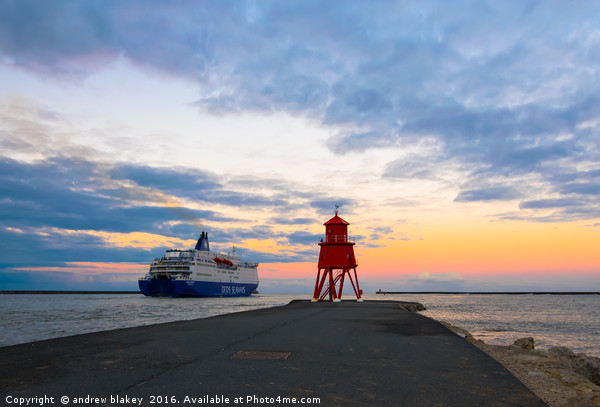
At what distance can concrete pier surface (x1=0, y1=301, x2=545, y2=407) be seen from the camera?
532cm

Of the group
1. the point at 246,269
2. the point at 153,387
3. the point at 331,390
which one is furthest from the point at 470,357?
the point at 246,269

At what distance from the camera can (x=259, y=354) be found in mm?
8648

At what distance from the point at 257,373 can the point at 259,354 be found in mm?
1961

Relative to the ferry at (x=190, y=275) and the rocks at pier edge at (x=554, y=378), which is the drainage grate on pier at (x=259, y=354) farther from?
the ferry at (x=190, y=275)

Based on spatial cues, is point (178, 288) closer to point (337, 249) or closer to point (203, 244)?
point (203, 244)

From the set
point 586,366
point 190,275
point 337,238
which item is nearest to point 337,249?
point 337,238

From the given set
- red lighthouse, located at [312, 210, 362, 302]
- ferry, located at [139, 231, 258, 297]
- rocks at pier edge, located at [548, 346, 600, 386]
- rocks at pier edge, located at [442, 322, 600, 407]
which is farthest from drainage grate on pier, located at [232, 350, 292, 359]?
ferry, located at [139, 231, 258, 297]

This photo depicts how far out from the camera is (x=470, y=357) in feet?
27.7

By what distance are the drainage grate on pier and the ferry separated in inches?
2965

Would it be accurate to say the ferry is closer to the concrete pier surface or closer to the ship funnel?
the ship funnel

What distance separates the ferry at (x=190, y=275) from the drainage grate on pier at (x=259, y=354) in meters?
75.3

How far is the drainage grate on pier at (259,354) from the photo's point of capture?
8.27m

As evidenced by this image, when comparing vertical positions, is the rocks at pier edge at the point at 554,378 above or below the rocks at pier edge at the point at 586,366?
above

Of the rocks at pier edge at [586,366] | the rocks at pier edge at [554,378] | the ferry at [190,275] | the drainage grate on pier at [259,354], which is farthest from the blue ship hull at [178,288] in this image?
the rocks at pier edge at [554,378]
